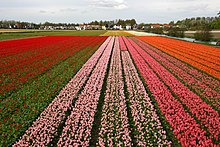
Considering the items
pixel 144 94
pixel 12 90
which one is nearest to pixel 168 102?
pixel 144 94

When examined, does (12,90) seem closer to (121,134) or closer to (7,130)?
(7,130)

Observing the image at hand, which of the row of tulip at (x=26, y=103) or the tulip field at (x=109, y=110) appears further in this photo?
the row of tulip at (x=26, y=103)

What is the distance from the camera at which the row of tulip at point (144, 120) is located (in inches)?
238

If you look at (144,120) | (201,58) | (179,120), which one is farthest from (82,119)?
(201,58)

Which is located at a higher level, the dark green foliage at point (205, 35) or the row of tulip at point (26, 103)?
the dark green foliage at point (205, 35)

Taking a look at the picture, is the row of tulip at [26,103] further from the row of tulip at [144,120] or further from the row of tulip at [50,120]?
the row of tulip at [144,120]

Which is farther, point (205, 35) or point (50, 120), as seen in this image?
point (205, 35)

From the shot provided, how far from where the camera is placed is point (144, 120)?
735cm

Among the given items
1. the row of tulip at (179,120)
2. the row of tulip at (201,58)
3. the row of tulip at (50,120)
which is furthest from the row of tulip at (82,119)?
the row of tulip at (201,58)

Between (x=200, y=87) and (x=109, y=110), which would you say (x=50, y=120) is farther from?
(x=200, y=87)

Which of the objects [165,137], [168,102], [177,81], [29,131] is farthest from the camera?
[177,81]

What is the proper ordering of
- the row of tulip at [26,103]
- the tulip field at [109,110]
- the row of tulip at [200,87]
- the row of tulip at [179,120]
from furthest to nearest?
the row of tulip at [200,87] < the row of tulip at [26,103] < the tulip field at [109,110] < the row of tulip at [179,120]

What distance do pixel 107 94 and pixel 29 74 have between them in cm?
694

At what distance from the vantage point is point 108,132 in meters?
6.67
